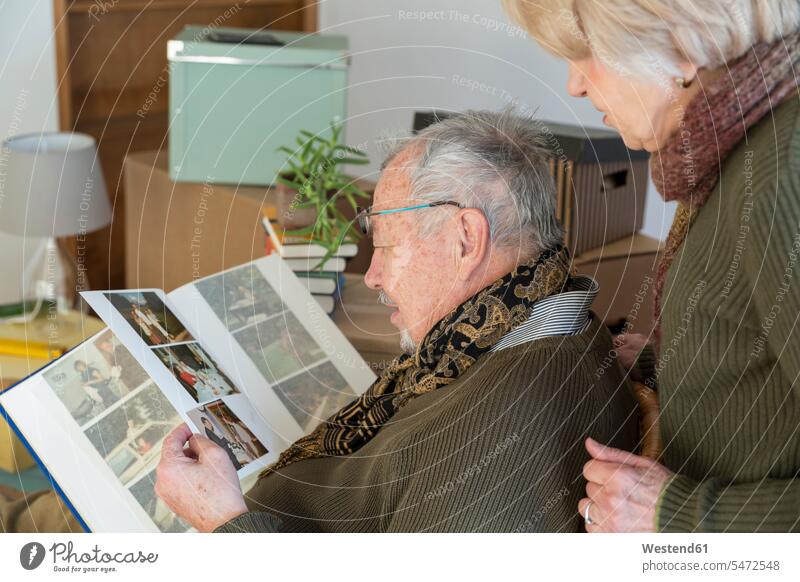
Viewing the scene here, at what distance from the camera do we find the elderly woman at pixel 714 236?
778 millimetres

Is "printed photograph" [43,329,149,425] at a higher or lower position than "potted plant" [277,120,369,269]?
Answer: lower

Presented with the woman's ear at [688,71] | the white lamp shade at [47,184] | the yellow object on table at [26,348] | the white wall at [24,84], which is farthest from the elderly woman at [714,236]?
the white wall at [24,84]

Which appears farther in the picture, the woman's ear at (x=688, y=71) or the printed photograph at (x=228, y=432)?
the printed photograph at (x=228, y=432)

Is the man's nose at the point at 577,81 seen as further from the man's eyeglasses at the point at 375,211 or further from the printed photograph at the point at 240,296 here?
the printed photograph at the point at 240,296

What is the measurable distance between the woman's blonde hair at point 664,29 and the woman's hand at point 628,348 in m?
0.43

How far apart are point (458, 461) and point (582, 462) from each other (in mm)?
131

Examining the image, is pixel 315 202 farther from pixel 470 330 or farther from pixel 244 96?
pixel 470 330

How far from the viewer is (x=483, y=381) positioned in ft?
3.31

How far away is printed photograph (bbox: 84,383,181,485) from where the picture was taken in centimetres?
112

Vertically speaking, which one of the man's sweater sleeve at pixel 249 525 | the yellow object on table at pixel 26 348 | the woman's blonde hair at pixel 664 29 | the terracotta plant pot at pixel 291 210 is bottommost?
the yellow object on table at pixel 26 348

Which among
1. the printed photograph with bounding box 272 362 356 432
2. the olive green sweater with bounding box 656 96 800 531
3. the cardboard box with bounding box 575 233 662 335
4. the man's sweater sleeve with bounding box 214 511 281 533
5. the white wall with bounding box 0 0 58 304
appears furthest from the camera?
the white wall with bounding box 0 0 58 304

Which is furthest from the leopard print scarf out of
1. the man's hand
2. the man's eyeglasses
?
the man's hand

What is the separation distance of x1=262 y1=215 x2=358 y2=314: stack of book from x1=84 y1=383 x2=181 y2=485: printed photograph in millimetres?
545
